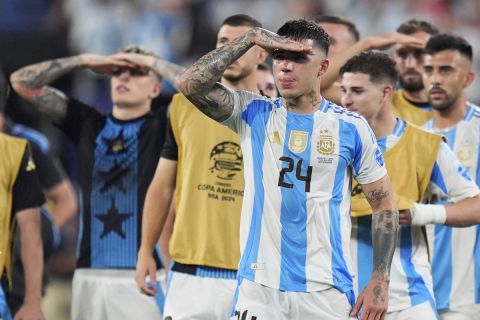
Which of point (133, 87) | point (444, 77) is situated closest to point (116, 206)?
point (133, 87)

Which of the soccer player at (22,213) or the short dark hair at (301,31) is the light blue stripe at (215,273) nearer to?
the soccer player at (22,213)

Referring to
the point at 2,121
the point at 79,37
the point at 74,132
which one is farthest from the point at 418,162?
the point at 79,37

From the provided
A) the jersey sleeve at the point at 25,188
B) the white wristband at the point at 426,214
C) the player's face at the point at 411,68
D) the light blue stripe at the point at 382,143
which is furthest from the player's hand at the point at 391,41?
the jersey sleeve at the point at 25,188

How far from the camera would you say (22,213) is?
26.3 feet

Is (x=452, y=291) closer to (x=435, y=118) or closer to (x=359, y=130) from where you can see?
(x=435, y=118)

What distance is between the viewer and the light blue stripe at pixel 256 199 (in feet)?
21.5

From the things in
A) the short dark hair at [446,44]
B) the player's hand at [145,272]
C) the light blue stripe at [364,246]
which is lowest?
the player's hand at [145,272]

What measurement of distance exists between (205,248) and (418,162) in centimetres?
149

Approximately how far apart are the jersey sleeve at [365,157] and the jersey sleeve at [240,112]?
1.95ft

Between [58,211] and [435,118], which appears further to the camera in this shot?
[58,211]

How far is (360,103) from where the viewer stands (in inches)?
305

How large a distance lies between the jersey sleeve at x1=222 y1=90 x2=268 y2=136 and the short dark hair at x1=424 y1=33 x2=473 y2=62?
264cm

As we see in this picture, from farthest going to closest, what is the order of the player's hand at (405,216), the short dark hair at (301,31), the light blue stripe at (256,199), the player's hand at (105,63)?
the player's hand at (105,63)
the player's hand at (405,216)
the short dark hair at (301,31)
the light blue stripe at (256,199)

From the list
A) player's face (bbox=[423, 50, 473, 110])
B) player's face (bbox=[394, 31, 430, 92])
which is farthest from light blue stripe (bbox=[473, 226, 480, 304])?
player's face (bbox=[394, 31, 430, 92])
